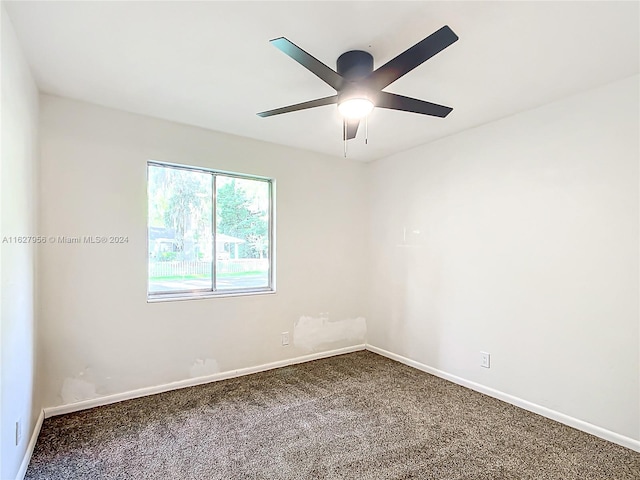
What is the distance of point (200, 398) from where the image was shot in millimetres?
2967

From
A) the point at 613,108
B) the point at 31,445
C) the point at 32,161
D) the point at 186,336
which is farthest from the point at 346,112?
Answer: the point at 31,445

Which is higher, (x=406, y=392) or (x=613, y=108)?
(x=613, y=108)

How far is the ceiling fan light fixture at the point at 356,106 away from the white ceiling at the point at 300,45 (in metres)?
0.30

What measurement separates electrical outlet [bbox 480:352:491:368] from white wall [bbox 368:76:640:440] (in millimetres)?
46

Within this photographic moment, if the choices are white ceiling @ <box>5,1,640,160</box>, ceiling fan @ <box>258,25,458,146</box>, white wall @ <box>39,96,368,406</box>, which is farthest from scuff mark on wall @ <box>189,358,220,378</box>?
ceiling fan @ <box>258,25,458,146</box>

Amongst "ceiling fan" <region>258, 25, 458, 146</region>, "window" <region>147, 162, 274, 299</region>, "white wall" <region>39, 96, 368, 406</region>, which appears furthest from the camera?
"window" <region>147, 162, 274, 299</region>

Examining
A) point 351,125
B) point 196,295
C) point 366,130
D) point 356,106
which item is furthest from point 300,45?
point 196,295

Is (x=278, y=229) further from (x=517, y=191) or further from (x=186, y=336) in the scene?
(x=517, y=191)

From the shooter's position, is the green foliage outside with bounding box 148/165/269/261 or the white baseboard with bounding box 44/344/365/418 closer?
the white baseboard with bounding box 44/344/365/418

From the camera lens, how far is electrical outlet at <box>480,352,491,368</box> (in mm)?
3086

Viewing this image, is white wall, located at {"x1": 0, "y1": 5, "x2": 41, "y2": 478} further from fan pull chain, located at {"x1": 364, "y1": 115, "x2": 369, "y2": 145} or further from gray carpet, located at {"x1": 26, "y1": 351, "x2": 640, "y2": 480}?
fan pull chain, located at {"x1": 364, "y1": 115, "x2": 369, "y2": 145}

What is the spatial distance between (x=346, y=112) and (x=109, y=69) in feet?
5.16

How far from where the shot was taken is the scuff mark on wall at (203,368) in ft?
10.7

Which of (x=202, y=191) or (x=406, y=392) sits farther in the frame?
(x=202, y=191)
